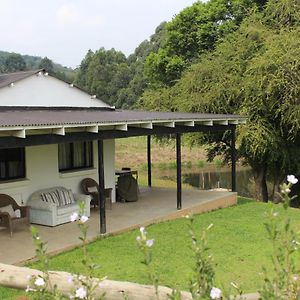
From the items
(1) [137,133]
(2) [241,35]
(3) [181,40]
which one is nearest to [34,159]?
(1) [137,133]

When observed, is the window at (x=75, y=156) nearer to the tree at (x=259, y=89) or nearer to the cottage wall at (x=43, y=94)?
the cottage wall at (x=43, y=94)

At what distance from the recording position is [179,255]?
8.47 m

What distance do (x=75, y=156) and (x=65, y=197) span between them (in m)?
1.69

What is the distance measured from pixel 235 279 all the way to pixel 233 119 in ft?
23.2

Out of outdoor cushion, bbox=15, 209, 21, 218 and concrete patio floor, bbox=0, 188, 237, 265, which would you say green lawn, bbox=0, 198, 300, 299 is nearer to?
concrete patio floor, bbox=0, 188, 237, 265

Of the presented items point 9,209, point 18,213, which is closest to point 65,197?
point 18,213

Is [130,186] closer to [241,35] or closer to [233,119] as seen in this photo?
[233,119]

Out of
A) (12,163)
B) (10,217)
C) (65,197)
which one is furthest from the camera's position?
(65,197)

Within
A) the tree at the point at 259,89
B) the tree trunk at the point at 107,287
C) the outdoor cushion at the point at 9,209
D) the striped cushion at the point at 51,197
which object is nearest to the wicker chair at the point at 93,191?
the striped cushion at the point at 51,197

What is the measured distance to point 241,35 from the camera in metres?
18.8

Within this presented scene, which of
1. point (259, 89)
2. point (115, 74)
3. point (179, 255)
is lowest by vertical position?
point (179, 255)

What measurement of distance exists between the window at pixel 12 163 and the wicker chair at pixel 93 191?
1.91 meters

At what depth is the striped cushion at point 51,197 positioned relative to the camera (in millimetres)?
10828

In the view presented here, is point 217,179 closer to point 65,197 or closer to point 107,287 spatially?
point 65,197
